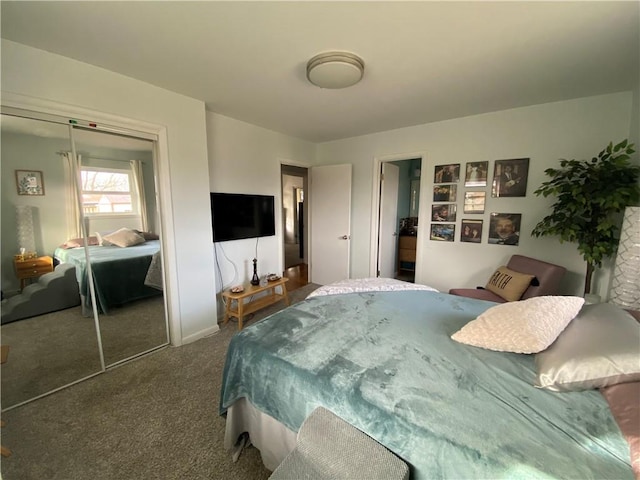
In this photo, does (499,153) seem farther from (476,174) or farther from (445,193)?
(445,193)

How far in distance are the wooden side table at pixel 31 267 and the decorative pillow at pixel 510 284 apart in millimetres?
3843

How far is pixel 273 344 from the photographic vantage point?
4.55 ft

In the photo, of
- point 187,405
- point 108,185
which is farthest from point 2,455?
point 108,185

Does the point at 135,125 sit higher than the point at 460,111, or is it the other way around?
the point at 460,111

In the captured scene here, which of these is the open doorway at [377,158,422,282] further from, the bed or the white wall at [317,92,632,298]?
the bed

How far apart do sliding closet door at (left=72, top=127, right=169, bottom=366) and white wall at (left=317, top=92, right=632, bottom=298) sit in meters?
2.77

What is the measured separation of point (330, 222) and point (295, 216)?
2.96 metres

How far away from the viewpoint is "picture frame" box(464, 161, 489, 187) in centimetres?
296

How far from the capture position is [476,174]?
3.01 meters

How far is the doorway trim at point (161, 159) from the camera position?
1.77 metres

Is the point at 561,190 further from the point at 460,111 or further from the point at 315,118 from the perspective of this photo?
the point at 315,118

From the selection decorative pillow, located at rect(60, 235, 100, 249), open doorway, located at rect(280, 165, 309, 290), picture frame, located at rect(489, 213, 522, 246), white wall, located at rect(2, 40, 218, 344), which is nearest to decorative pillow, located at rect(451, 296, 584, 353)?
picture frame, located at rect(489, 213, 522, 246)

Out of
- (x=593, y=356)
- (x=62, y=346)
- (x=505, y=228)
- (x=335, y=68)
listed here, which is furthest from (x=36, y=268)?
(x=505, y=228)

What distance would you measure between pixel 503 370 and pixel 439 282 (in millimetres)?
2396
